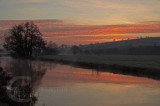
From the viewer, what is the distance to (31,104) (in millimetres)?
9836

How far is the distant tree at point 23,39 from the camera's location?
2222 inches

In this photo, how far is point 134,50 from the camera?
340ft

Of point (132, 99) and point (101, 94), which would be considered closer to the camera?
point (132, 99)

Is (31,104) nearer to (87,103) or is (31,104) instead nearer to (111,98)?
(87,103)

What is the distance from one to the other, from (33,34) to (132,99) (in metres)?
47.6

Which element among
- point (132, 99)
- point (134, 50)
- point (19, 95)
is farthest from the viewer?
point (134, 50)

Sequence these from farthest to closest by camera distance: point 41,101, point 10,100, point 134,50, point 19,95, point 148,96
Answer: point 134,50 → point 148,96 → point 41,101 → point 19,95 → point 10,100

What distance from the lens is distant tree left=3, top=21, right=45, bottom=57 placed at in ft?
185

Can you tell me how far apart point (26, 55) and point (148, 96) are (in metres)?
49.2

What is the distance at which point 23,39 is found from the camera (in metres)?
57.2

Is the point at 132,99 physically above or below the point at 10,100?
below

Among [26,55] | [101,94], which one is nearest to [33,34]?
[26,55]

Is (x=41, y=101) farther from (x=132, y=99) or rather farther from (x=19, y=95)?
(x=132, y=99)

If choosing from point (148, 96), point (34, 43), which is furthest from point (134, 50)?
point (148, 96)
